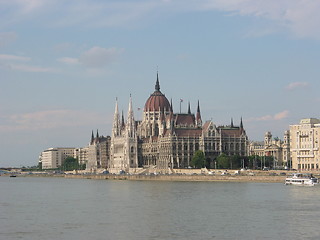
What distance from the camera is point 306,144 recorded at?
151875 millimetres

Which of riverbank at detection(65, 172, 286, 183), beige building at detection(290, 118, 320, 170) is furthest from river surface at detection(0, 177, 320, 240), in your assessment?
beige building at detection(290, 118, 320, 170)

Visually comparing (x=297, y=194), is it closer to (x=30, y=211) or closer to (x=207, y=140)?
(x=30, y=211)

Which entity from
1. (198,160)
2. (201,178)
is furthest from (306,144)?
(198,160)

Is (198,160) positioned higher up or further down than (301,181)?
higher up

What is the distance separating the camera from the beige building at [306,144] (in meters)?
149

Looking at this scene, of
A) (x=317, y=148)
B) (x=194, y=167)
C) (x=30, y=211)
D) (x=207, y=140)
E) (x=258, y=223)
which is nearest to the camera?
(x=258, y=223)

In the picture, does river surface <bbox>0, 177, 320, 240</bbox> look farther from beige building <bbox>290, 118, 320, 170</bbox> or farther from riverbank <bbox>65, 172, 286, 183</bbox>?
beige building <bbox>290, 118, 320, 170</bbox>

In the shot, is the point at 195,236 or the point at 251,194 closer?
the point at 195,236

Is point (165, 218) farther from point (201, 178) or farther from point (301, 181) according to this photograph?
point (201, 178)

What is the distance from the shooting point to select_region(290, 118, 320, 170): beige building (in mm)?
149000

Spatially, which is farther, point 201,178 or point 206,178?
point 201,178

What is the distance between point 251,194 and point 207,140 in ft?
320

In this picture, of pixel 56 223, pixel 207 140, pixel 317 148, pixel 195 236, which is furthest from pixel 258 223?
pixel 207 140

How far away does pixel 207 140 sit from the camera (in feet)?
607
